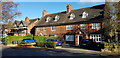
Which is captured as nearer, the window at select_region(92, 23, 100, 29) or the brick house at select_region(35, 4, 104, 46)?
the window at select_region(92, 23, 100, 29)

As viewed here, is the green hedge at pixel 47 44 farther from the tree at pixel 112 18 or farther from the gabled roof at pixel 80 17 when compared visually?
the gabled roof at pixel 80 17

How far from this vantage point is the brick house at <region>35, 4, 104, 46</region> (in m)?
28.3

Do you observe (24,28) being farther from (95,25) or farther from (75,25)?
(95,25)

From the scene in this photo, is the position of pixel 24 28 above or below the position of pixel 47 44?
→ above

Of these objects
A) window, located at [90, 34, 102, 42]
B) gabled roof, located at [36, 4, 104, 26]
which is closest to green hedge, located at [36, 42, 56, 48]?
window, located at [90, 34, 102, 42]

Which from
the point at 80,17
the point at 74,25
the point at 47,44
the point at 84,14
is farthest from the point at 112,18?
the point at 80,17

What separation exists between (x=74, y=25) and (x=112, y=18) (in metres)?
12.6

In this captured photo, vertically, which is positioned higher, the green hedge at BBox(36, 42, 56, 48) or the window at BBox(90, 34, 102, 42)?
the window at BBox(90, 34, 102, 42)

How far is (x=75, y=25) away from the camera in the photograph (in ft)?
101

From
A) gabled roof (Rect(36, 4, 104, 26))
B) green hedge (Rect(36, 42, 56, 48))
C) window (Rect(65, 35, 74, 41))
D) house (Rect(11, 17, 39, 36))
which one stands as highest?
gabled roof (Rect(36, 4, 104, 26))

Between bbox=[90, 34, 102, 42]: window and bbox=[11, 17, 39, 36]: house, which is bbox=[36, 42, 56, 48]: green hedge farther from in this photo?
bbox=[11, 17, 39, 36]: house

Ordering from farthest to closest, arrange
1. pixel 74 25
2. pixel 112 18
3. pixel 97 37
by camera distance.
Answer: pixel 74 25, pixel 97 37, pixel 112 18

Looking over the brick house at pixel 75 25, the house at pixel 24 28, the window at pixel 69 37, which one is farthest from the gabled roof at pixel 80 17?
the house at pixel 24 28

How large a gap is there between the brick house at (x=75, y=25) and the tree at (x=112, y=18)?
7370 millimetres
